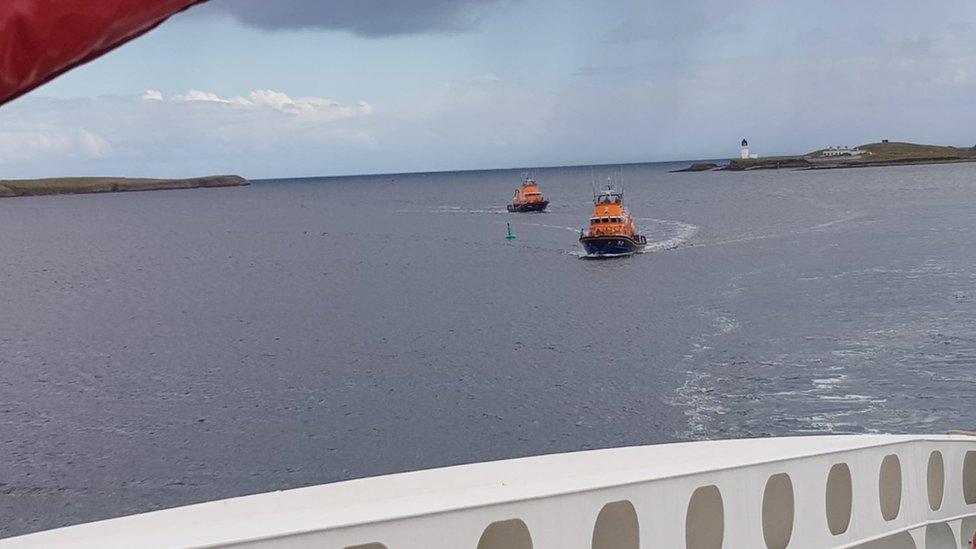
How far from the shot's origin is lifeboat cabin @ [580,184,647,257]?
7412cm

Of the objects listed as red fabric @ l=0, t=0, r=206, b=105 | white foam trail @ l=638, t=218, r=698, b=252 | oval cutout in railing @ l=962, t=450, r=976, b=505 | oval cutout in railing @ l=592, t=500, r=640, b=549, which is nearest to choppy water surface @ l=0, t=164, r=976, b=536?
white foam trail @ l=638, t=218, r=698, b=252

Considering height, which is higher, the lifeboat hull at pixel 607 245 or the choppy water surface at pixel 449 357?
the lifeboat hull at pixel 607 245

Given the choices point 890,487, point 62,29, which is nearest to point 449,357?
point 890,487

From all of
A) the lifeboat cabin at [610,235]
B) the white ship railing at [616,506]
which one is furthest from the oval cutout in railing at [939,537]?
the lifeboat cabin at [610,235]

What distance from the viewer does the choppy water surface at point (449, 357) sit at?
28.5 meters

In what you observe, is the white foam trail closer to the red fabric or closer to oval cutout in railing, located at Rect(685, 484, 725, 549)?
oval cutout in railing, located at Rect(685, 484, 725, 549)

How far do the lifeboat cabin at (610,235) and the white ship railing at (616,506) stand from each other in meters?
65.2

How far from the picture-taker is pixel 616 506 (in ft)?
20.9

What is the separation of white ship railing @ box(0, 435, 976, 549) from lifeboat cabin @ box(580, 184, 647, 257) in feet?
214

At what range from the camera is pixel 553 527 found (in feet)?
19.9

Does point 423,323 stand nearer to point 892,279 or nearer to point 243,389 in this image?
point 243,389

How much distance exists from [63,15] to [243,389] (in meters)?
36.9

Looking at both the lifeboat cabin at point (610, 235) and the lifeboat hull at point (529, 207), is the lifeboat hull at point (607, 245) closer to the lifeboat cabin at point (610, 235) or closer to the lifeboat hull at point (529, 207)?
the lifeboat cabin at point (610, 235)

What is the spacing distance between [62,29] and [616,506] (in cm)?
566
